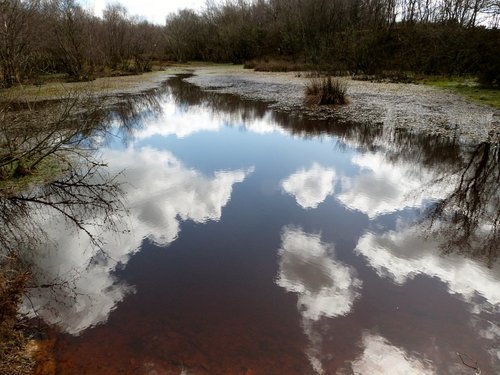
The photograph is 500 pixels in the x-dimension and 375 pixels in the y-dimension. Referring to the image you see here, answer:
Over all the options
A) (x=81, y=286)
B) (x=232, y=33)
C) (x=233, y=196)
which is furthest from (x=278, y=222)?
(x=232, y=33)

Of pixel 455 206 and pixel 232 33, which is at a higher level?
pixel 232 33

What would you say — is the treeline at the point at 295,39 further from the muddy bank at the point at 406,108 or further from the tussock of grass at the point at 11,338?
the tussock of grass at the point at 11,338

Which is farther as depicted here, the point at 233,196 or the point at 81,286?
the point at 233,196

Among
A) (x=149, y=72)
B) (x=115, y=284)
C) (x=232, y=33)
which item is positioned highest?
(x=232, y=33)

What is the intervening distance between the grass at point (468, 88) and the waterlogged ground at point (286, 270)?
331 inches

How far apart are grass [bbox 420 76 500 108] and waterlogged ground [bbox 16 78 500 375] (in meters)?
8.40

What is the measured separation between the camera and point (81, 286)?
471 centimetres

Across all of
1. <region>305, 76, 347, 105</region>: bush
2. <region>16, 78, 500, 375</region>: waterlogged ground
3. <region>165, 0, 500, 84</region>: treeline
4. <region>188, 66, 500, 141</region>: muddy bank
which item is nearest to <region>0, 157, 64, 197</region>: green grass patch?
<region>16, 78, 500, 375</region>: waterlogged ground

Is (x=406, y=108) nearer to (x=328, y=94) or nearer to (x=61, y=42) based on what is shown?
(x=328, y=94)

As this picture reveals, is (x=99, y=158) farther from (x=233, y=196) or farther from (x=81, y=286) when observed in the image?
(x=81, y=286)

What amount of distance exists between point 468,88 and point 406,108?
6.91 meters

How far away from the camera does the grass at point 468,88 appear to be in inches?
639

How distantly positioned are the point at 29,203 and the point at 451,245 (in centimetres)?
782

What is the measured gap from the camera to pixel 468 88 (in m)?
19.8
